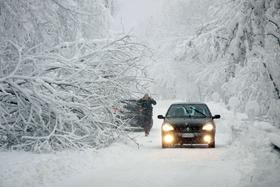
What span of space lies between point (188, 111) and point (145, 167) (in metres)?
7.05

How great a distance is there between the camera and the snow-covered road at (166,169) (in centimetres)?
1104

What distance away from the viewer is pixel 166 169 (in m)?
12.9

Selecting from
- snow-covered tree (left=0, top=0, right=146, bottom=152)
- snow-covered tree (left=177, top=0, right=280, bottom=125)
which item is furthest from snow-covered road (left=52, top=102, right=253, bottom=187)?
snow-covered tree (left=177, top=0, right=280, bottom=125)

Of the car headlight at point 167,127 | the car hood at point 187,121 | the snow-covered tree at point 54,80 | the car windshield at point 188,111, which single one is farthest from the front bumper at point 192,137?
the snow-covered tree at point 54,80

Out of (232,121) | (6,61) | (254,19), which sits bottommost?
(232,121)

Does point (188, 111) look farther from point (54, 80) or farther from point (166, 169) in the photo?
point (166, 169)

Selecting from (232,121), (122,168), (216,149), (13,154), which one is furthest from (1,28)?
(232,121)

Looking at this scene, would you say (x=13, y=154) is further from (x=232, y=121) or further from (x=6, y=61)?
(x=232, y=121)

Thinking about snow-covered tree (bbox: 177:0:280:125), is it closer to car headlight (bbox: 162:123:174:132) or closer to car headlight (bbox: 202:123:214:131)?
car headlight (bbox: 202:123:214:131)

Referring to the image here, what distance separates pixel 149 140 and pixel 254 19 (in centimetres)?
685

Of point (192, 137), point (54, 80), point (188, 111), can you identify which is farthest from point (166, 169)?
point (188, 111)

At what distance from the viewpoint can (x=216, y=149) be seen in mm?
18156

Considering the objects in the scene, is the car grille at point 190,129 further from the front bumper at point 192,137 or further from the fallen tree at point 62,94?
the fallen tree at point 62,94

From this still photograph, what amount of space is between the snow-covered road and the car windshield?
1988mm
